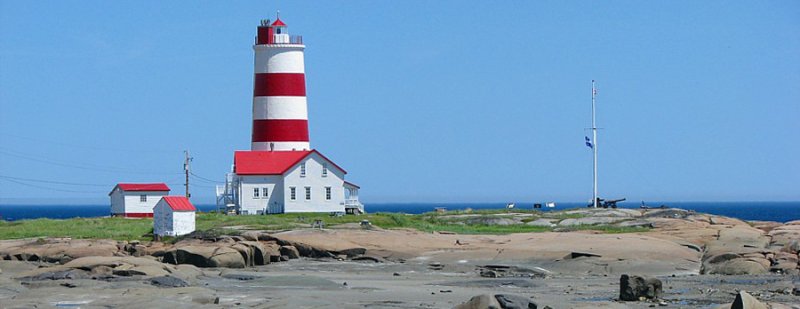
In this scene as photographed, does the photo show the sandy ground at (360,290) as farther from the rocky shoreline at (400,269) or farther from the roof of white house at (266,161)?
the roof of white house at (266,161)

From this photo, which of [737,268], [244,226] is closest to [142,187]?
[244,226]

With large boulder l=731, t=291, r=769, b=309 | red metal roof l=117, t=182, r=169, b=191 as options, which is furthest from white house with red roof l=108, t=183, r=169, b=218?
large boulder l=731, t=291, r=769, b=309

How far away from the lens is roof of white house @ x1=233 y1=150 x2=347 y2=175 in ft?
208

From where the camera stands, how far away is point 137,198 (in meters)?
62.9

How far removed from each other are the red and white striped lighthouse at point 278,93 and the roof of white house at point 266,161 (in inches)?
26.4

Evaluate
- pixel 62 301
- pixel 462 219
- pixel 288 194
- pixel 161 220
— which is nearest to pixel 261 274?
pixel 62 301

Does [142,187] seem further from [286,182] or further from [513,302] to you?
[513,302]

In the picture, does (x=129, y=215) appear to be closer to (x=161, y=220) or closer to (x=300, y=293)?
(x=161, y=220)

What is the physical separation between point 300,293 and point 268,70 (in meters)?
39.0

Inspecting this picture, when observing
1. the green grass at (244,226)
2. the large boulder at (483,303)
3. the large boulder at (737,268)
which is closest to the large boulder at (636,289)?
the large boulder at (483,303)

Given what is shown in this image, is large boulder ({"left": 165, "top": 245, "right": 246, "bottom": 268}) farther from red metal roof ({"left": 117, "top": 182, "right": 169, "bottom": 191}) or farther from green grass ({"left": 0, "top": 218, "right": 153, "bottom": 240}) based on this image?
red metal roof ({"left": 117, "top": 182, "right": 169, "bottom": 191})

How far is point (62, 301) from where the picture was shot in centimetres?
2358

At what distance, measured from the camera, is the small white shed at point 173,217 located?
4372cm

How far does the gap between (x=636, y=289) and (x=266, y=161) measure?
4051cm
